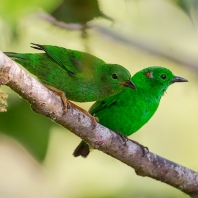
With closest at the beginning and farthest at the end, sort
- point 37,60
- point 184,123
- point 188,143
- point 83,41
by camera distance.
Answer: point 83,41 → point 37,60 → point 188,143 → point 184,123

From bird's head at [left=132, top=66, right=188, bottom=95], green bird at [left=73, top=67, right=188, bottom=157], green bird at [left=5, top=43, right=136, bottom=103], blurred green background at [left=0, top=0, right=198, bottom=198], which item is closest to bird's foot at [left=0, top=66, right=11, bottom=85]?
blurred green background at [left=0, top=0, right=198, bottom=198]

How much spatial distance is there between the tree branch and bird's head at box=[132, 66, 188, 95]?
848mm

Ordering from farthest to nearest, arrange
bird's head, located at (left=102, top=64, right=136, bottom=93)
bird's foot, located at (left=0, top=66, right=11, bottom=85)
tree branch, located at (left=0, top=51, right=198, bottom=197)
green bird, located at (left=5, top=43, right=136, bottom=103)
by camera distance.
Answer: bird's head, located at (left=102, top=64, right=136, bottom=93) → green bird, located at (left=5, top=43, right=136, bottom=103) → tree branch, located at (left=0, top=51, right=198, bottom=197) → bird's foot, located at (left=0, top=66, right=11, bottom=85)

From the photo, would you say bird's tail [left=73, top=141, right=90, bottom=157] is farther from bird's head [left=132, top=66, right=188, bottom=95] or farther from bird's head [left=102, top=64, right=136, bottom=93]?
bird's head [left=102, top=64, right=136, bottom=93]

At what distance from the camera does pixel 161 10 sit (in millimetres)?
1037

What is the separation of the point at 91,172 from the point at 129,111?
123 cm

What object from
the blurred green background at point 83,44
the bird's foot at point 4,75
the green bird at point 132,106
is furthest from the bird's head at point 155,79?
the bird's foot at point 4,75

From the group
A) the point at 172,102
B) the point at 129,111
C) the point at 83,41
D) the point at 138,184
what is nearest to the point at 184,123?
the point at 172,102

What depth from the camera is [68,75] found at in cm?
255

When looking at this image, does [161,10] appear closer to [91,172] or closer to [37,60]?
[37,60]

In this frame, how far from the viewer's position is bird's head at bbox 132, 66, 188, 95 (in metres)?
3.50

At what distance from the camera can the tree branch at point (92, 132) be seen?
1500mm

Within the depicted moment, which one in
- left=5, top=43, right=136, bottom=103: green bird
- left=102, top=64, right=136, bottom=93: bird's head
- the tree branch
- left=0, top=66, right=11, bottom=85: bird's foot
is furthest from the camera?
left=102, top=64, right=136, bottom=93: bird's head

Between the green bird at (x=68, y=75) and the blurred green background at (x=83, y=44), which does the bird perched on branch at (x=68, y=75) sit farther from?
the blurred green background at (x=83, y=44)
